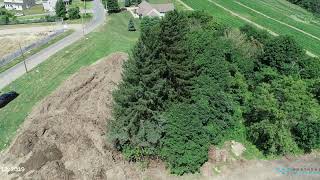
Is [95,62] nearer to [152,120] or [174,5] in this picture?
[152,120]

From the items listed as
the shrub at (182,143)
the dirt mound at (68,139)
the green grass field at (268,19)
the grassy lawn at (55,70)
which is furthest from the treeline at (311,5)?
the shrub at (182,143)

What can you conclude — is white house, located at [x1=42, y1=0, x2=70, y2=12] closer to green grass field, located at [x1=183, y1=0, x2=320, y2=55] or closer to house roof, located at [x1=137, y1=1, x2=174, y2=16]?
house roof, located at [x1=137, y1=1, x2=174, y2=16]

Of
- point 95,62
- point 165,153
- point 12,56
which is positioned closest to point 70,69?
point 95,62

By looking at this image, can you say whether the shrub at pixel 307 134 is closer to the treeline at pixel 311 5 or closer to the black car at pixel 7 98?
the black car at pixel 7 98

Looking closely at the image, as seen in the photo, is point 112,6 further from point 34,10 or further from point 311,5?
point 311,5

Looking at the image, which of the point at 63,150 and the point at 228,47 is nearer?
the point at 63,150

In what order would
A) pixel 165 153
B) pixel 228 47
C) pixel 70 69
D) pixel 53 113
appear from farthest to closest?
pixel 70 69 < pixel 228 47 < pixel 53 113 < pixel 165 153
